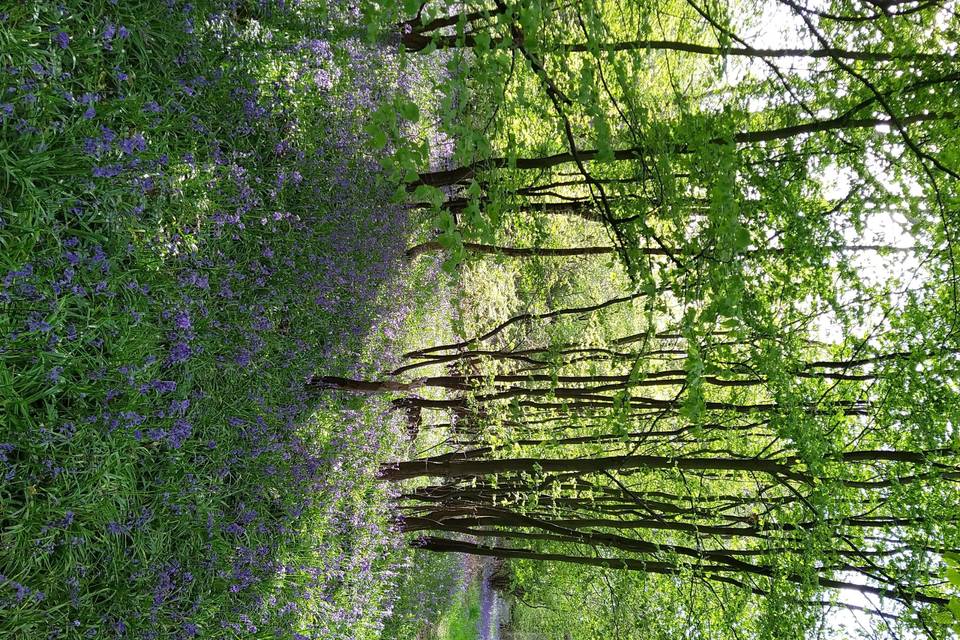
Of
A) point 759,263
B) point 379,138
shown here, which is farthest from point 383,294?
point 379,138

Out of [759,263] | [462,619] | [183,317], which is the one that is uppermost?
[759,263]

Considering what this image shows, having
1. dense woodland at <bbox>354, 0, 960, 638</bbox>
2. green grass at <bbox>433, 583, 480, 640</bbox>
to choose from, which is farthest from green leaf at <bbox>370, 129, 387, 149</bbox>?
green grass at <bbox>433, 583, 480, 640</bbox>

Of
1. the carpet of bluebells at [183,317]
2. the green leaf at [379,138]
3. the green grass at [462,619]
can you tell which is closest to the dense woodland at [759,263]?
the green leaf at [379,138]

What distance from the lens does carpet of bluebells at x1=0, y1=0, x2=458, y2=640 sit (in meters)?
3.33

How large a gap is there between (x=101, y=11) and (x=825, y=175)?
19.7 ft

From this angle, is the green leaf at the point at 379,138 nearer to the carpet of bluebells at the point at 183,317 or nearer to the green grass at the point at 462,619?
the carpet of bluebells at the point at 183,317

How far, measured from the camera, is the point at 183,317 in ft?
14.2

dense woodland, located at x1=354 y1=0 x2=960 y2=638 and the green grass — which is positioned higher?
dense woodland, located at x1=354 y1=0 x2=960 y2=638

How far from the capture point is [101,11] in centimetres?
382

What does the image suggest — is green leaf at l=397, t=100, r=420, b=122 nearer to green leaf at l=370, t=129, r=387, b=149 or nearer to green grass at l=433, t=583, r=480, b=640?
green leaf at l=370, t=129, r=387, b=149

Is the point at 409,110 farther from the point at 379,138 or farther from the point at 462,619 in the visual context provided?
the point at 462,619

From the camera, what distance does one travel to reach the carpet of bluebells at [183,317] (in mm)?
3330

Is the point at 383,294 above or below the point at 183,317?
above

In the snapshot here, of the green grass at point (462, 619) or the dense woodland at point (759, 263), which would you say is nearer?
the dense woodland at point (759, 263)
